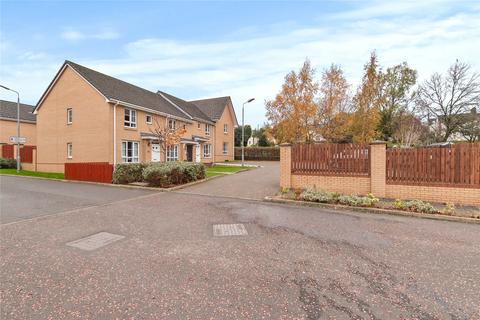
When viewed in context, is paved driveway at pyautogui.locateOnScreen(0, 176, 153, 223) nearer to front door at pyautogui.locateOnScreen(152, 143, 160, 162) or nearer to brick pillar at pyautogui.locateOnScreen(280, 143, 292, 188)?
brick pillar at pyautogui.locateOnScreen(280, 143, 292, 188)

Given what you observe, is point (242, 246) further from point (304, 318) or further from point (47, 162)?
point (47, 162)

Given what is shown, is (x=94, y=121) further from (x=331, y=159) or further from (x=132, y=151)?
(x=331, y=159)

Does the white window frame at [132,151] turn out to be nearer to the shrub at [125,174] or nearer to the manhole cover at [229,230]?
the shrub at [125,174]

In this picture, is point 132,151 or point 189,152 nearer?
point 132,151

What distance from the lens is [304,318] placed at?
293 centimetres

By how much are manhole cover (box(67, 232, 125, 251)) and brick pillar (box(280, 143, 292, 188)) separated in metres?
7.31

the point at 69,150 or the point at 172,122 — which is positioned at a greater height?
the point at 172,122

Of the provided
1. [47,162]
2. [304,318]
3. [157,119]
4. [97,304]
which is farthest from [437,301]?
[47,162]

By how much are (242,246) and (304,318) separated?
2.38 m

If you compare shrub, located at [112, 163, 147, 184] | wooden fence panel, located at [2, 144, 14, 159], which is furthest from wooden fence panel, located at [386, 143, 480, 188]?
wooden fence panel, located at [2, 144, 14, 159]

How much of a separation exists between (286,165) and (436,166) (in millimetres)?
5347

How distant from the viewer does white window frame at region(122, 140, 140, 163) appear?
66.2 ft

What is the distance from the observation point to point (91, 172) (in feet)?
51.2

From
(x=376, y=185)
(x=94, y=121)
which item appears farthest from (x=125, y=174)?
(x=376, y=185)
